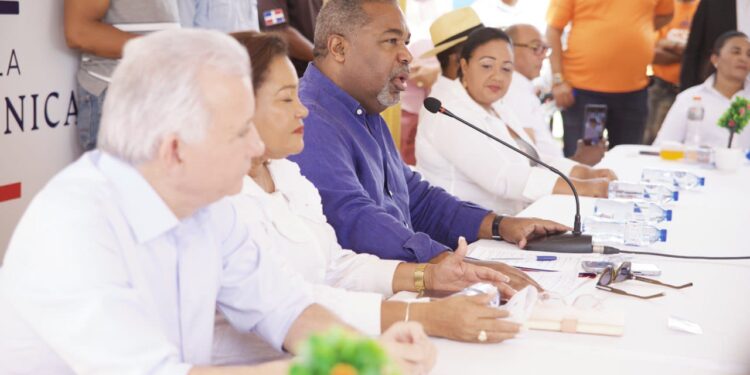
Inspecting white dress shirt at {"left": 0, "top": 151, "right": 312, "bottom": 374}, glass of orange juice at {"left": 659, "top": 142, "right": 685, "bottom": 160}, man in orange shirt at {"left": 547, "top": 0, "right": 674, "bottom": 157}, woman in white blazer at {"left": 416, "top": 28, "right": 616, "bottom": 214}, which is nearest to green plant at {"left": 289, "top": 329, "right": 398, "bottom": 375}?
white dress shirt at {"left": 0, "top": 151, "right": 312, "bottom": 374}

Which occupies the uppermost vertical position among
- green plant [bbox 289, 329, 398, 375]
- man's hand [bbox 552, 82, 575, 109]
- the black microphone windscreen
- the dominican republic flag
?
the dominican republic flag

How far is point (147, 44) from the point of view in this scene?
1180 mm

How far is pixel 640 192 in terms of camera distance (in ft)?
9.97

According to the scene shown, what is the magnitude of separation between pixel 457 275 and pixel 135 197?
83 centimetres

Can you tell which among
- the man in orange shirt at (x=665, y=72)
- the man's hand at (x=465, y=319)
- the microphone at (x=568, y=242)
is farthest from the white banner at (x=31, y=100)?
the man in orange shirt at (x=665, y=72)

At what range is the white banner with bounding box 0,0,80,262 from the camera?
2.70m

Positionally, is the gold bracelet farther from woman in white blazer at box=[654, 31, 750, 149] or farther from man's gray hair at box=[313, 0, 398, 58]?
woman in white blazer at box=[654, 31, 750, 149]

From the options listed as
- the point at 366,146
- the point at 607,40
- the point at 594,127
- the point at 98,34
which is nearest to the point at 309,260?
the point at 366,146

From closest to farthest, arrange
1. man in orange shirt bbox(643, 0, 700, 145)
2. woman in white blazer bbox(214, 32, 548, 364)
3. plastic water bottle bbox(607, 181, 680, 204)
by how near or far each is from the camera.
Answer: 1. woman in white blazer bbox(214, 32, 548, 364)
2. plastic water bottle bbox(607, 181, 680, 204)
3. man in orange shirt bbox(643, 0, 700, 145)

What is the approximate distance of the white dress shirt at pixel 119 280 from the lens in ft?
3.72

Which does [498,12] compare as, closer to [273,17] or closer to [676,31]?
[676,31]

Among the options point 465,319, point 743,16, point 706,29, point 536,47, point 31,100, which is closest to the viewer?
point 465,319

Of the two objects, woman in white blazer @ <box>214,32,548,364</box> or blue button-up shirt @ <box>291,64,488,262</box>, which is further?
blue button-up shirt @ <box>291,64,488,262</box>

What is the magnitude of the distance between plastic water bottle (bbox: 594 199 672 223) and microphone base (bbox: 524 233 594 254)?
39 centimetres
